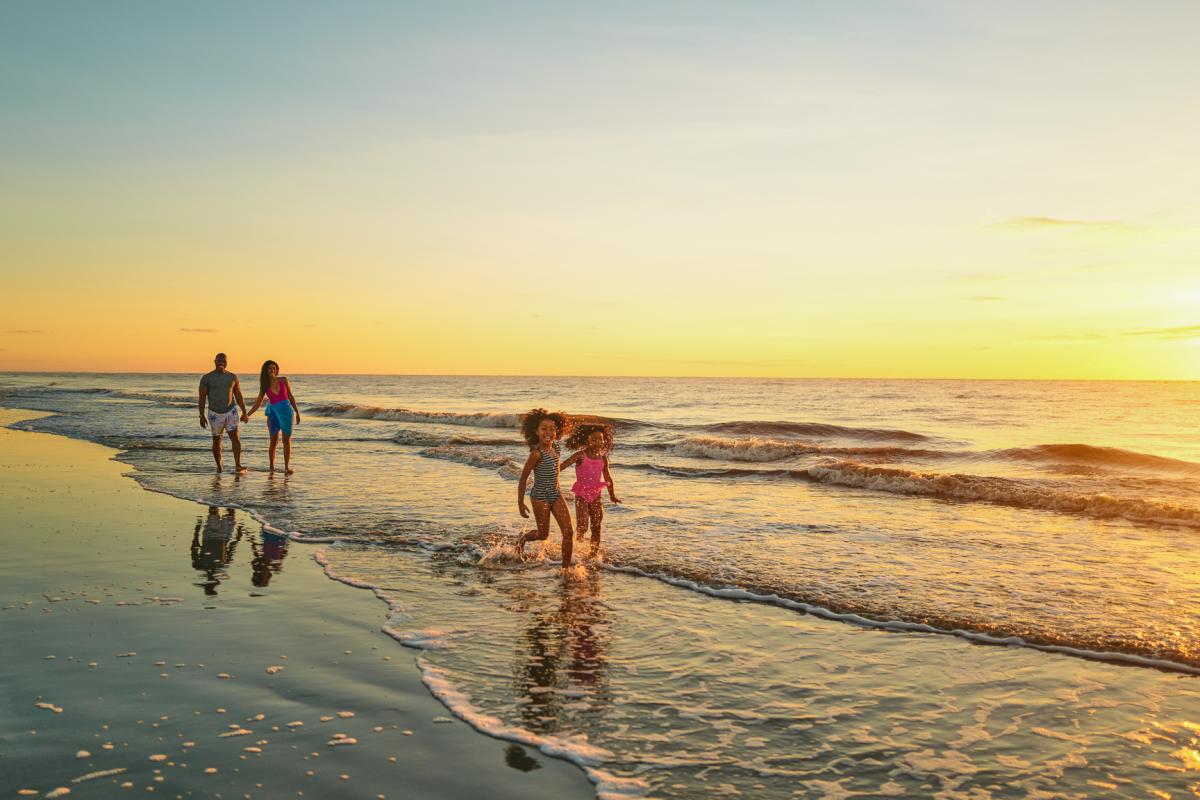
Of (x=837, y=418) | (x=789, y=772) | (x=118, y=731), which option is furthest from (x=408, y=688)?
(x=837, y=418)

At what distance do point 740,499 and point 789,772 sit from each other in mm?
11715

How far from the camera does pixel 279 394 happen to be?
18312 mm

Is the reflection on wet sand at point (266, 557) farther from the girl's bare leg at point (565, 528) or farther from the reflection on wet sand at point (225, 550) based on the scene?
the girl's bare leg at point (565, 528)

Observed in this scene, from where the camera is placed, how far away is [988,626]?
741 centimetres

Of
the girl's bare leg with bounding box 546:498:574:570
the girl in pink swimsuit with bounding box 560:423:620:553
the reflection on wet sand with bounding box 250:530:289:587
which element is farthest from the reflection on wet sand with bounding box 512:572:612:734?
the reflection on wet sand with bounding box 250:530:289:587

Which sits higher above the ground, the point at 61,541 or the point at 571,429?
the point at 571,429

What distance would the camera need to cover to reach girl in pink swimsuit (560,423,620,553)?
407 inches

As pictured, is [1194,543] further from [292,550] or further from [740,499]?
[292,550]

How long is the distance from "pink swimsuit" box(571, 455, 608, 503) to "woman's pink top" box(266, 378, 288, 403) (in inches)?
418

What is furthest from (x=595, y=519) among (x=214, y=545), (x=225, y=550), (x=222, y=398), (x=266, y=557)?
(x=222, y=398)

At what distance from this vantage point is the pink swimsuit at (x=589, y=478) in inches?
408

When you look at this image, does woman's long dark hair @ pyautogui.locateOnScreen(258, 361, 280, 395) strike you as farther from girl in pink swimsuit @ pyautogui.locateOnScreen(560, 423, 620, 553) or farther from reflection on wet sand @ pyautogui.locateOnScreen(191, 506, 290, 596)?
girl in pink swimsuit @ pyautogui.locateOnScreen(560, 423, 620, 553)

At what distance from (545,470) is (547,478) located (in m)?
0.11

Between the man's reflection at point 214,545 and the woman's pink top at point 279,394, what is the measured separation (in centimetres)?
542
